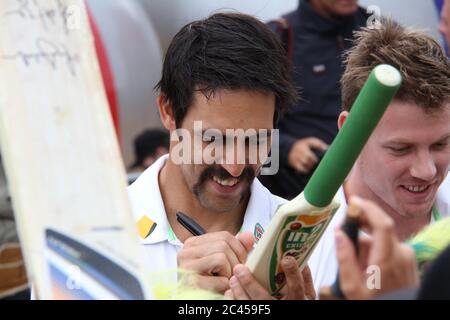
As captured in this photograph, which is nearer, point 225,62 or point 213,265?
point 213,265

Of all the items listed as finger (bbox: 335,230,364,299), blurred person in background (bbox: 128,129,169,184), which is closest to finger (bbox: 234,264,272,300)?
finger (bbox: 335,230,364,299)

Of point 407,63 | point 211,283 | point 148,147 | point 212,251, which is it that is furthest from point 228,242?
point 148,147

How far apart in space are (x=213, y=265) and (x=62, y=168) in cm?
51

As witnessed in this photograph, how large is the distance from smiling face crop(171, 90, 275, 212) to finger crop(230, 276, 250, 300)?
0.65 m

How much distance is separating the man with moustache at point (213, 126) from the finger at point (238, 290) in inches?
22.2

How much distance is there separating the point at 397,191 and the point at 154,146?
7.61ft

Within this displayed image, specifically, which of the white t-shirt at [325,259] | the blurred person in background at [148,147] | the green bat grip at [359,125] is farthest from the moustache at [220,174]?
the blurred person in background at [148,147]

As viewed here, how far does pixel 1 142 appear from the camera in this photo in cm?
128

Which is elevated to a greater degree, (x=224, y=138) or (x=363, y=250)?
(x=363, y=250)

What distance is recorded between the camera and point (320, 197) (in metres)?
1.42

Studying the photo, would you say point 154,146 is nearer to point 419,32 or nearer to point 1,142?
point 419,32
